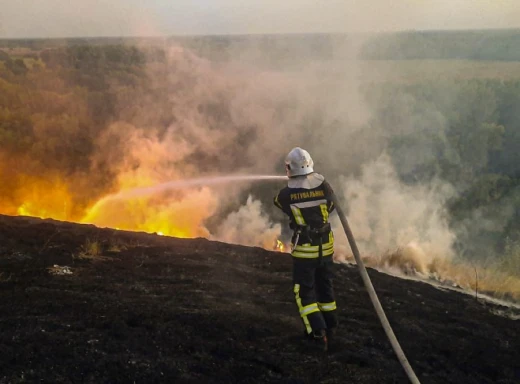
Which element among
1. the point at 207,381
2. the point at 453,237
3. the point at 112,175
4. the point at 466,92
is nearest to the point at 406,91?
the point at 466,92

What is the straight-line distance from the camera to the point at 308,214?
5156 millimetres

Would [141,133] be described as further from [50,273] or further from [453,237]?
[50,273]

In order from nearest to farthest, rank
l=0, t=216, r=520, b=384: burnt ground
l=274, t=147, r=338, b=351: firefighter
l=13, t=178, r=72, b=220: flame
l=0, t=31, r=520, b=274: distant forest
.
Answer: l=0, t=216, r=520, b=384: burnt ground
l=274, t=147, r=338, b=351: firefighter
l=13, t=178, r=72, b=220: flame
l=0, t=31, r=520, b=274: distant forest

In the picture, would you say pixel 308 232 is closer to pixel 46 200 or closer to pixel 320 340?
pixel 320 340

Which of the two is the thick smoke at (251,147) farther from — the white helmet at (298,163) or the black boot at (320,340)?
the white helmet at (298,163)

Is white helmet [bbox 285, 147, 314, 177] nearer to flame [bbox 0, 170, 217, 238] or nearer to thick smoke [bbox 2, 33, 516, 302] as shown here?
thick smoke [bbox 2, 33, 516, 302]

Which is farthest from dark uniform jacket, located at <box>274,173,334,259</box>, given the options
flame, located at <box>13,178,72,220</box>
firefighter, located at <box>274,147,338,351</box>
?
flame, located at <box>13,178,72,220</box>

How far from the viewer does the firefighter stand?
5.11 meters

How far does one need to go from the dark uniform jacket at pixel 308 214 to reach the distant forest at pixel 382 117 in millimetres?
12590

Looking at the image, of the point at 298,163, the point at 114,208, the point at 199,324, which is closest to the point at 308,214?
the point at 298,163

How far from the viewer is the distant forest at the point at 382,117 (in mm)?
19656

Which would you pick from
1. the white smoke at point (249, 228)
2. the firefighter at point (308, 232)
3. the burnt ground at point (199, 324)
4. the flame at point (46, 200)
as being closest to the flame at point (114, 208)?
the flame at point (46, 200)

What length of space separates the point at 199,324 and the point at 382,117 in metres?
22.4

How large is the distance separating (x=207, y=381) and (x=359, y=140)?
21.7m
